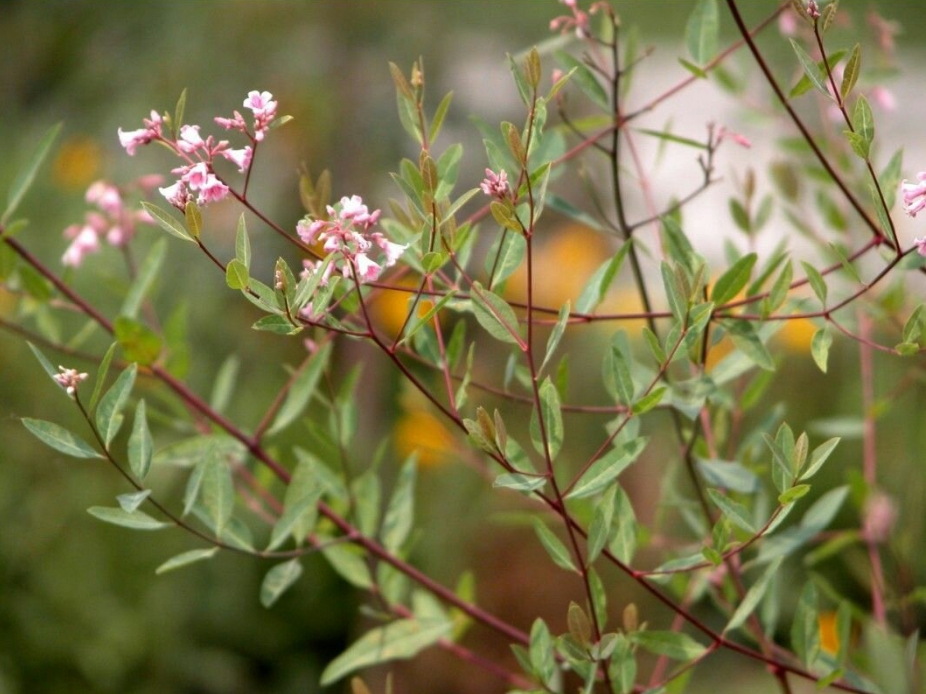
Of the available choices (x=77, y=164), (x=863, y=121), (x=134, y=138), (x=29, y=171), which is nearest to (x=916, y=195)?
(x=863, y=121)

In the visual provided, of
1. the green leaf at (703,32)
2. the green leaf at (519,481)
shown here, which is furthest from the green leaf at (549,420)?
the green leaf at (703,32)

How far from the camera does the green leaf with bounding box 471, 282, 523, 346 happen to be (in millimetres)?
542

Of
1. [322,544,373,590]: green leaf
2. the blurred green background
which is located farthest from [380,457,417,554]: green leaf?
the blurred green background

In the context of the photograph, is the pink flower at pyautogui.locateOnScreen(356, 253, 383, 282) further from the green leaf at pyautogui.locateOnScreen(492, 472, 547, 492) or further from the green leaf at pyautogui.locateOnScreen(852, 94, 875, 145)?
the green leaf at pyautogui.locateOnScreen(852, 94, 875, 145)

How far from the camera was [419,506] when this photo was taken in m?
2.10

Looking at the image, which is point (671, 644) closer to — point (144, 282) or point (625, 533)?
point (625, 533)

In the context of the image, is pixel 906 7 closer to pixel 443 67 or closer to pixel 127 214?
pixel 443 67

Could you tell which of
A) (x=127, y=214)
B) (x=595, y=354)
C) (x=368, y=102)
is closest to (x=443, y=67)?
(x=368, y=102)

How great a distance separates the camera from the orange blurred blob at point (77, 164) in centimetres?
233

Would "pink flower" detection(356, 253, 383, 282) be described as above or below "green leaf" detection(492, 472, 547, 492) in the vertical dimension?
above

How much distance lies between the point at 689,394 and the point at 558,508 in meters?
0.21

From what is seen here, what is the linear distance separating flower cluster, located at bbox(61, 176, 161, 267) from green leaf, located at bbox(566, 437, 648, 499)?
44 cm

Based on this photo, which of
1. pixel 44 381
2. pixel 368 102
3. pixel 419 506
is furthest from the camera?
pixel 368 102

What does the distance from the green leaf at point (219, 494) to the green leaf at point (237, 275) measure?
0.21 m
